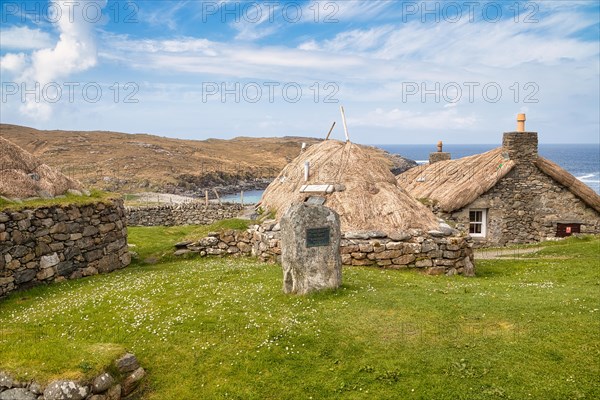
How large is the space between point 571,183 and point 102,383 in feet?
103

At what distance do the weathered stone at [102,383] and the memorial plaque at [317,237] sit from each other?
20.9 ft

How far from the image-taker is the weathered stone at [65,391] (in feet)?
28.0

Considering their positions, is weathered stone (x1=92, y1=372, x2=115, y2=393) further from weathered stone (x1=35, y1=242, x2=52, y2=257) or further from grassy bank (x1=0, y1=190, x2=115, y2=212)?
grassy bank (x1=0, y1=190, x2=115, y2=212)

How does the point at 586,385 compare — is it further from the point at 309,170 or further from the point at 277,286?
the point at 309,170

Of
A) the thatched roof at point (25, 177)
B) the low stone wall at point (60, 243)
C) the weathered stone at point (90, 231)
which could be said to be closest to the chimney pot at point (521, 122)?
the low stone wall at point (60, 243)

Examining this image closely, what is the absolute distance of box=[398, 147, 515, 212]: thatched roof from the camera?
1174 inches

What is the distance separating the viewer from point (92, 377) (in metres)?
9.00

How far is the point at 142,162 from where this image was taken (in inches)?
4117

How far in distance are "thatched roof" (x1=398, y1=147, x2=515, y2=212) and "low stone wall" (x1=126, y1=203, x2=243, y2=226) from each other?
1651 cm

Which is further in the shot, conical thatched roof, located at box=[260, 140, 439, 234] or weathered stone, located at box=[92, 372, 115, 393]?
conical thatched roof, located at box=[260, 140, 439, 234]

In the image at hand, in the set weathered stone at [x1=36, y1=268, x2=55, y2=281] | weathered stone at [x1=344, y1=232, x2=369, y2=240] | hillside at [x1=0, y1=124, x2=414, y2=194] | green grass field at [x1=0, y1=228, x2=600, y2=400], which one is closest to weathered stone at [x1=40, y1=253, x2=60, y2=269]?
weathered stone at [x1=36, y1=268, x2=55, y2=281]

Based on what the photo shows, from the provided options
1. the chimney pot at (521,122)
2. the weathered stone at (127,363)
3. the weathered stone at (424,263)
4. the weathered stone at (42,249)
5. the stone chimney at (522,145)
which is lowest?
the weathered stone at (127,363)

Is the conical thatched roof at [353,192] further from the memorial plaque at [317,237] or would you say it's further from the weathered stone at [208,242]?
the memorial plaque at [317,237]

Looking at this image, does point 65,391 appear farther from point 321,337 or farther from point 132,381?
point 321,337
